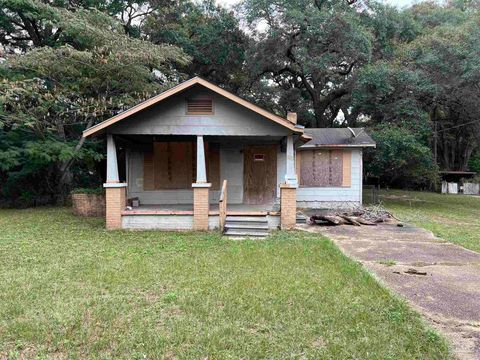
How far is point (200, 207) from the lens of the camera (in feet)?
28.9

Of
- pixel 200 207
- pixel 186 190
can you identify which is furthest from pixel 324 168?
pixel 200 207

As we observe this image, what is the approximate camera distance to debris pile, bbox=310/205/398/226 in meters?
9.65

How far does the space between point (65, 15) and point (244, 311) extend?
12799 millimetres

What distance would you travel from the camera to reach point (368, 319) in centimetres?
360

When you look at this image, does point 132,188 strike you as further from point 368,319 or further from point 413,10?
point 413,10

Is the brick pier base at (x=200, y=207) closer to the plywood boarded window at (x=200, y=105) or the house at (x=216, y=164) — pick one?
the house at (x=216, y=164)

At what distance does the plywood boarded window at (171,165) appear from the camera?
454 inches

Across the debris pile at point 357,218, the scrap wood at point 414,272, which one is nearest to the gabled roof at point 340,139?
the debris pile at point 357,218

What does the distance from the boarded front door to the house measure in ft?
0.11

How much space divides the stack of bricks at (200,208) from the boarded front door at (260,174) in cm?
313

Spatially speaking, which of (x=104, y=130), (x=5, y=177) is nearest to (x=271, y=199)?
(x=104, y=130)

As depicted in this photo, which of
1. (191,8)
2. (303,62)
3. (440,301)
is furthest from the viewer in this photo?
(191,8)

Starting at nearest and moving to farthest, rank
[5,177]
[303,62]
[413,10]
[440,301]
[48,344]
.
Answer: [48,344] < [440,301] < [5,177] < [303,62] < [413,10]

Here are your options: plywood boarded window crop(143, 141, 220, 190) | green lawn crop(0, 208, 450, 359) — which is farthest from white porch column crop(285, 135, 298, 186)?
plywood boarded window crop(143, 141, 220, 190)
